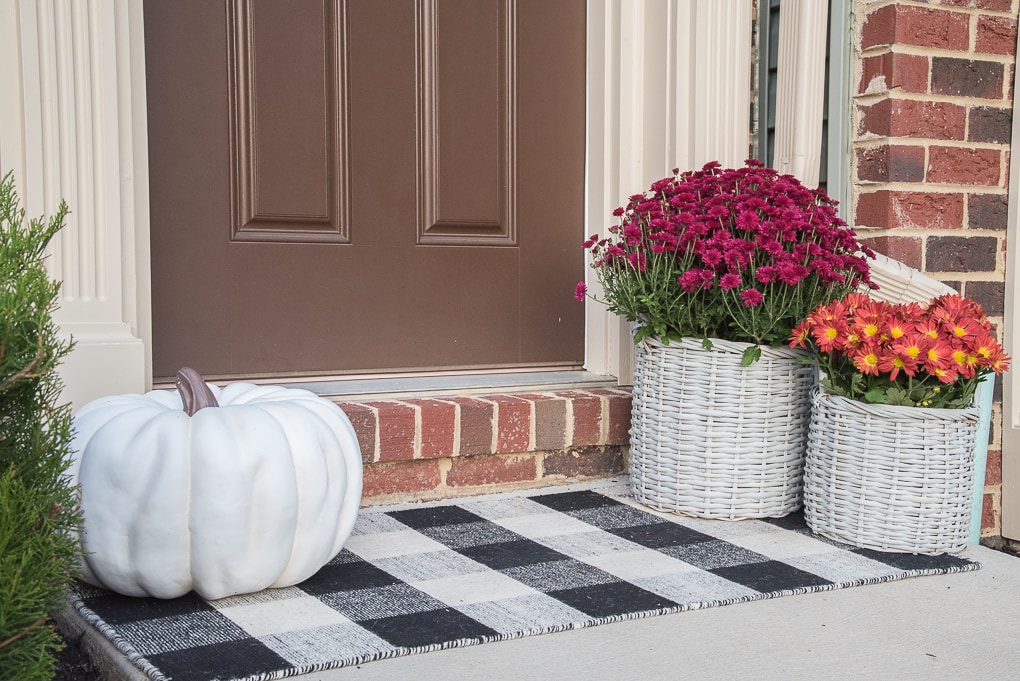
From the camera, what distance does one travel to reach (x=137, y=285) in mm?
2072

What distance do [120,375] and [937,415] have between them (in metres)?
1.57

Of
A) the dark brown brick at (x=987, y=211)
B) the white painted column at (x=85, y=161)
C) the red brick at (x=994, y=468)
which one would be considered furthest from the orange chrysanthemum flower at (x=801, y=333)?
the white painted column at (x=85, y=161)

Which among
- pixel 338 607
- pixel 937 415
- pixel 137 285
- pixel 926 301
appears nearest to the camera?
pixel 338 607

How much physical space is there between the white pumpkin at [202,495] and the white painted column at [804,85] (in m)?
1.51

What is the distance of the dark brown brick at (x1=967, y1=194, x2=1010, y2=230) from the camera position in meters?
2.62

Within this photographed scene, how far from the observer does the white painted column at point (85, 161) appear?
1.91m

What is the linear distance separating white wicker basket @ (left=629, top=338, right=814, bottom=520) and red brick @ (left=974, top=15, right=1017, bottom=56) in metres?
1.06

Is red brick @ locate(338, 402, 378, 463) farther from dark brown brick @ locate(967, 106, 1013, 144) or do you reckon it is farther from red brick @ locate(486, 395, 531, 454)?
dark brown brick @ locate(967, 106, 1013, 144)

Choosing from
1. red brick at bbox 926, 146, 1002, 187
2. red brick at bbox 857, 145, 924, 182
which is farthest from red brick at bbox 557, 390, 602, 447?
red brick at bbox 926, 146, 1002, 187

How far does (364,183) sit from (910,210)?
1.33 metres

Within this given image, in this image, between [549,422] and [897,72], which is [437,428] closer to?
[549,422]

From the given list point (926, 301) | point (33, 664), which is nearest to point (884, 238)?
point (926, 301)

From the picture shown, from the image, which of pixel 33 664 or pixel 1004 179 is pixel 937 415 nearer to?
pixel 1004 179

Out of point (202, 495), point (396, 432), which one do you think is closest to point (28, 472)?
point (202, 495)
